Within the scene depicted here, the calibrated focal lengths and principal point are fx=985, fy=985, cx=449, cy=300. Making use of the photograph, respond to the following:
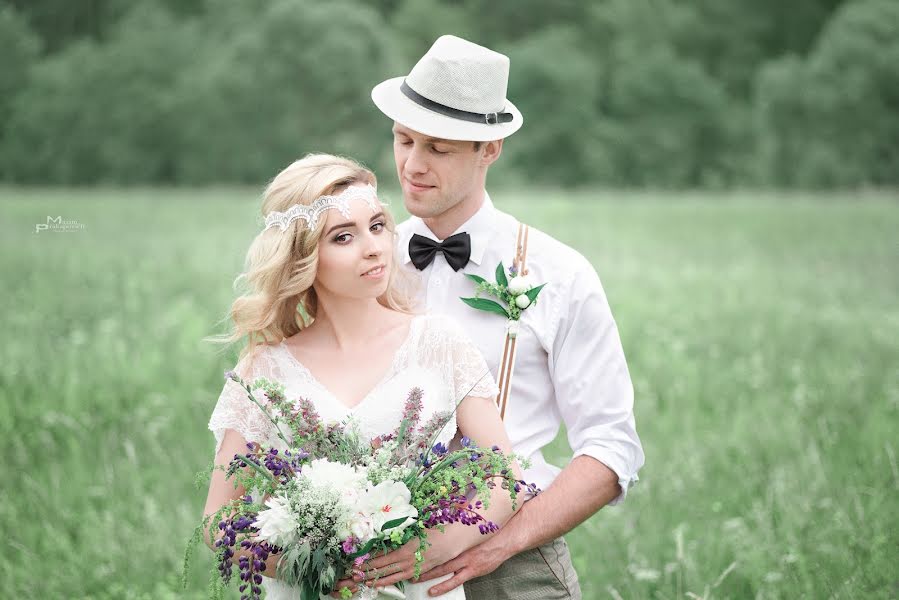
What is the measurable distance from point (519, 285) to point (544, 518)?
88 cm

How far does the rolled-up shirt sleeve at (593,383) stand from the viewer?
3.72 metres

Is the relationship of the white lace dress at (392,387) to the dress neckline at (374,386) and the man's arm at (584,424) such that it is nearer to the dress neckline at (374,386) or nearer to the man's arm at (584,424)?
the dress neckline at (374,386)

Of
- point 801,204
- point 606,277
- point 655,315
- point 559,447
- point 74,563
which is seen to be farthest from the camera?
point 801,204

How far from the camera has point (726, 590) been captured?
5363 millimetres

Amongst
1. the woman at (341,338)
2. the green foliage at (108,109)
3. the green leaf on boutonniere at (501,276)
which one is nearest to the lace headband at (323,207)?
the woman at (341,338)

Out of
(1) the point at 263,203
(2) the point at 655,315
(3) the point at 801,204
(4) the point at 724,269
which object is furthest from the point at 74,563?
(3) the point at 801,204

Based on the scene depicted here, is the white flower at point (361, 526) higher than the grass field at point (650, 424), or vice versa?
the white flower at point (361, 526)

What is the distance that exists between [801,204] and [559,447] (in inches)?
692

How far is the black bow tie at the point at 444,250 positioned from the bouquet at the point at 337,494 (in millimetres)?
885

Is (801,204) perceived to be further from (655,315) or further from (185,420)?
(185,420)

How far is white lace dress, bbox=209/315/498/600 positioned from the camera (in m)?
3.31

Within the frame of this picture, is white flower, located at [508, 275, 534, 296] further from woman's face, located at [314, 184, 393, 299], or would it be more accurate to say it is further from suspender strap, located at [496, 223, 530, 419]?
woman's face, located at [314, 184, 393, 299]

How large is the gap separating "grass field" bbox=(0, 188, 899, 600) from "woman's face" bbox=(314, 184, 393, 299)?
132 centimetres

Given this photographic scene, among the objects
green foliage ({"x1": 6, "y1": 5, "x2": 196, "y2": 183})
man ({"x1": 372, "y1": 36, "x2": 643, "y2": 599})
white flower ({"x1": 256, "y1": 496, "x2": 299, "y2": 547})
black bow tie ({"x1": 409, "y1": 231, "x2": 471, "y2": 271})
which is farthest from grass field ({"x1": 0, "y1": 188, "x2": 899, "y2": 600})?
green foliage ({"x1": 6, "y1": 5, "x2": 196, "y2": 183})
